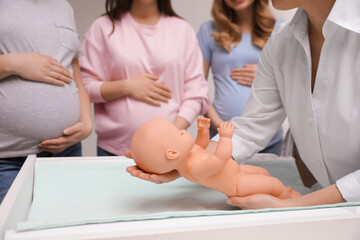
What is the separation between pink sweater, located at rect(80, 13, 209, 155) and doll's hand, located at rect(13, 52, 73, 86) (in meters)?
0.30

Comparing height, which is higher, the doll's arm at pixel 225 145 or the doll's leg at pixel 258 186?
the doll's arm at pixel 225 145

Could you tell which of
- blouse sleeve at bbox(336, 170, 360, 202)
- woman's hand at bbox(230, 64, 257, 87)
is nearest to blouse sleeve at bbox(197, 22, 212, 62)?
woman's hand at bbox(230, 64, 257, 87)

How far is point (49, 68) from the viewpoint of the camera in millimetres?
1499

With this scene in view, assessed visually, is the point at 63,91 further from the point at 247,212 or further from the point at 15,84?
the point at 247,212

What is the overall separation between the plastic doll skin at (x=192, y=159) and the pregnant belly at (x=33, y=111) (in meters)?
0.57

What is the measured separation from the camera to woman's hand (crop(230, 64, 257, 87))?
2.06 m

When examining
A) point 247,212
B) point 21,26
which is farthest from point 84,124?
point 247,212

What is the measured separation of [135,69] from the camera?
1.83 meters

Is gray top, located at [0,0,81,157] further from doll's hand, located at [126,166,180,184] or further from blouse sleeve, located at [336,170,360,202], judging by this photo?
blouse sleeve, located at [336,170,360,202]

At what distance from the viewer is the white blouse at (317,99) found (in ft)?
3.35

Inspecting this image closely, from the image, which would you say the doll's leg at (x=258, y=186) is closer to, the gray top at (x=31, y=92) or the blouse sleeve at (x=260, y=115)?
the blouse sleeve at (x=260, y=115)

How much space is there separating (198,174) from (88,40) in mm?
1156

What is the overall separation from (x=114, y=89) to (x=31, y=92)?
0.41m

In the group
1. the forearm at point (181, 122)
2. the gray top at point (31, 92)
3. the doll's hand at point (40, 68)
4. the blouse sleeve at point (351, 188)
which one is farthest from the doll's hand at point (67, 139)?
the blouse sleeve at point (351, 188)
